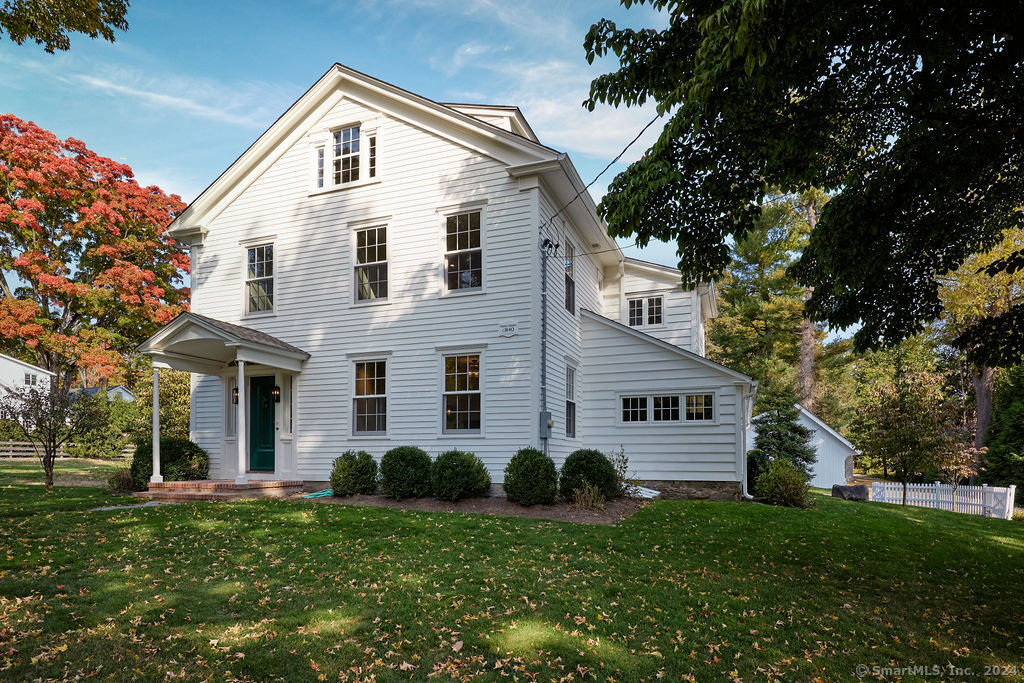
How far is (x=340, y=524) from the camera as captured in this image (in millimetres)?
8742

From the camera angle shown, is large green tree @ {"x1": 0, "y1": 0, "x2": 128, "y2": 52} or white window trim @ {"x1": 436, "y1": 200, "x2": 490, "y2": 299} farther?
white window trim @ {"x1": 436, "y1": 200, "x2": 490, "y2": 299}

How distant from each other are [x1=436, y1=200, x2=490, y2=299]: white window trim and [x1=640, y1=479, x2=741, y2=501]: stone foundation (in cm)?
615

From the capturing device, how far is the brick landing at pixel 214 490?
11.5 m

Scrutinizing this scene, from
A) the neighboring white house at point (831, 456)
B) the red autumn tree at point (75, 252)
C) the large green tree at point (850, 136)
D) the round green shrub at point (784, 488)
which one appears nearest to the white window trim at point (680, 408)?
the round green shrub at point (784, 488)

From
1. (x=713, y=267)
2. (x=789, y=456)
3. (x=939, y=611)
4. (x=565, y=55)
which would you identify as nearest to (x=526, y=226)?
(x=565, y=55)

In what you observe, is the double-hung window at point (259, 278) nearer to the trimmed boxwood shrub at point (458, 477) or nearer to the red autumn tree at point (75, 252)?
the trimmed boxwood shrub at point (458, 477)

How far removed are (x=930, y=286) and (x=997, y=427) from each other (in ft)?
57.7

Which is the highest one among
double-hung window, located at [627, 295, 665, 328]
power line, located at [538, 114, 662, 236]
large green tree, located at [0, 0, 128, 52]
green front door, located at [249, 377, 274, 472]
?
large green tree, located at [0, 0, 128, 52]

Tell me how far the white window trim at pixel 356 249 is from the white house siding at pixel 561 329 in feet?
11.6

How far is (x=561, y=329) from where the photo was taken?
13086mm

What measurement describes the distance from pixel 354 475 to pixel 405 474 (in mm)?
1215

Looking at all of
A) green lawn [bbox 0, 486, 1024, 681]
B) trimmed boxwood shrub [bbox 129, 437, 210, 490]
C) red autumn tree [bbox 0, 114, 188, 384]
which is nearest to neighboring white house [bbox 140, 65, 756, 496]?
trimmed boxwood shrub [bbox 129, 437, 210, 490]

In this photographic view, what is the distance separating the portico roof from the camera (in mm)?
11633

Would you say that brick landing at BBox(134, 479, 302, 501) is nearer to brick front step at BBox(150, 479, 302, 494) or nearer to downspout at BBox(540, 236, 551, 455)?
brick front step at BBox(150, 479, 302, 494)
